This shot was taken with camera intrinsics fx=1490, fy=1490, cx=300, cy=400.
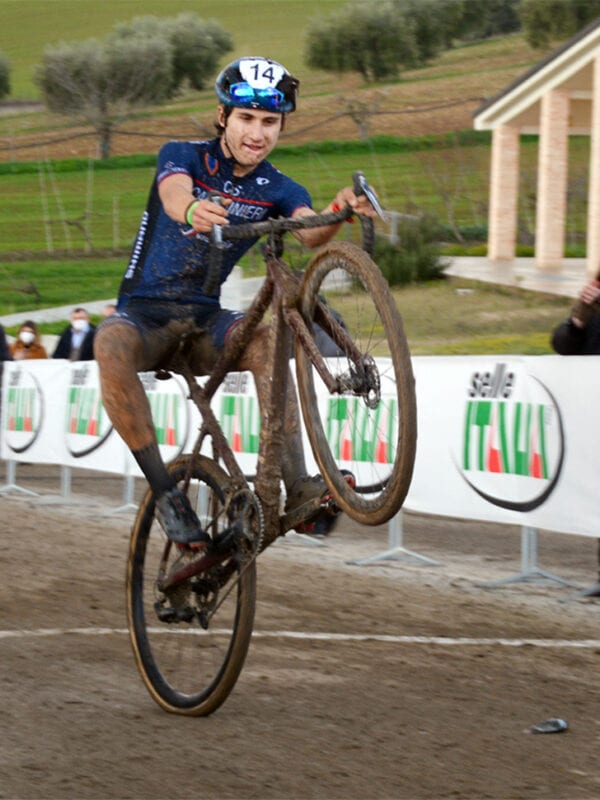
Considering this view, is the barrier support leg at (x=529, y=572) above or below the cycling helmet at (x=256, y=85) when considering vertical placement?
below

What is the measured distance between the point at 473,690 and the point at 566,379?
3.58 metres

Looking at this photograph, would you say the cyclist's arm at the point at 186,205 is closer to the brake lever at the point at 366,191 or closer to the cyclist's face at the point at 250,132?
the cyclist's face at the point at 250,132

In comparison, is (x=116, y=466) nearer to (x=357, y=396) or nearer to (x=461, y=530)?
(x=461, y=530)

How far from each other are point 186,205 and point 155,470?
122cm

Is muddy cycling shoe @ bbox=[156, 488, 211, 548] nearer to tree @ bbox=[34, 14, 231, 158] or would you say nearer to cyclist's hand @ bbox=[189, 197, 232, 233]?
cyclist's hand @ bbox=[189, 197, 232, 233]

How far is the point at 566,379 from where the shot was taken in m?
9.92

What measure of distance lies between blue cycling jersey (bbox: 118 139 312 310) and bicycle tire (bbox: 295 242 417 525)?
1.72 feet

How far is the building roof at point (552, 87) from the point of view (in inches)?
1512

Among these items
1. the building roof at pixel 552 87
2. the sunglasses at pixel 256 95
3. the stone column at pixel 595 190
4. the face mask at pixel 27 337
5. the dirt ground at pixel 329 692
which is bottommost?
the dirt ground at pixel 329 692

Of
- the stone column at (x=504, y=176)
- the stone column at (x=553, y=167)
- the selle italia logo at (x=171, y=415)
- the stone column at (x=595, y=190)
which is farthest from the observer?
the stone column at (x=504, y=176)

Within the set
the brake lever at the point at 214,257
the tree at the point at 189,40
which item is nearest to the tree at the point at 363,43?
the tree at the point at 189,40

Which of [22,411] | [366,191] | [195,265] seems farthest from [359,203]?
[22,411]

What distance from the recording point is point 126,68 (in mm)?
84062

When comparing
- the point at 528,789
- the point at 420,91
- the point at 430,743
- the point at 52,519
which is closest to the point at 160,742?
the point at 430,743
